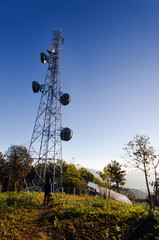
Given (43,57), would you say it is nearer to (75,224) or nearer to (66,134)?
(66,134)

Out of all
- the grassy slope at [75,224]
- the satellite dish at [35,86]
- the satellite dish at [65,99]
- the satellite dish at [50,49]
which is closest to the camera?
the grassy slope at [75,224]

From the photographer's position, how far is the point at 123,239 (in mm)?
4703

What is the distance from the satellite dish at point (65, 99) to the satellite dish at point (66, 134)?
12.9 feet

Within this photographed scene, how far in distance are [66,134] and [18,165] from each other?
6859 millimetres

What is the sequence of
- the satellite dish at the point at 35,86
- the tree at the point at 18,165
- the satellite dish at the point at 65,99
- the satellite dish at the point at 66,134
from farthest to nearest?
the satellite dish at the point at 35,86 → the satellite dish at the point at 65,99 → the satellite dish at the point at 66,134 → the tree at the point at 18,165

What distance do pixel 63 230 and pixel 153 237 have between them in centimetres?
369

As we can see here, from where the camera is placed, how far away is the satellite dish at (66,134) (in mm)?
17203

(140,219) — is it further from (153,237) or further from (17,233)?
(17,233)

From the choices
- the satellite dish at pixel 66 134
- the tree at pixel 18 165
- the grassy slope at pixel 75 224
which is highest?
the satellite dish at pixel 66 134

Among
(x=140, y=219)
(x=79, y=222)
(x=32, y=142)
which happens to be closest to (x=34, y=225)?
(x=79, y=222)

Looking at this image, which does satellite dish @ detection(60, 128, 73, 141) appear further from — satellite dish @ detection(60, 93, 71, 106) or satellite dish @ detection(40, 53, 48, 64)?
satellite dish @ detection(40, 53, 48, 64)

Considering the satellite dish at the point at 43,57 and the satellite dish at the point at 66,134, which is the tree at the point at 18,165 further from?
the satellite dish at the point at 43,57

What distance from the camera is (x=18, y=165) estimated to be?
13469mm

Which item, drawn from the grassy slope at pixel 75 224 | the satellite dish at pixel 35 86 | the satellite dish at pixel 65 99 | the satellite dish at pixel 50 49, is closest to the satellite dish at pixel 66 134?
the satellite dish at pixel 65 99
